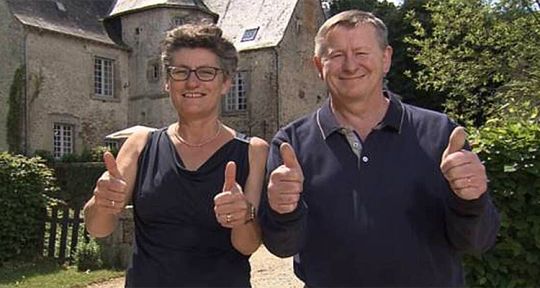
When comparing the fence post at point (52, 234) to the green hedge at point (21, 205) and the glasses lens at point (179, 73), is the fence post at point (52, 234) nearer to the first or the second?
the green hedge at point (21, 205)

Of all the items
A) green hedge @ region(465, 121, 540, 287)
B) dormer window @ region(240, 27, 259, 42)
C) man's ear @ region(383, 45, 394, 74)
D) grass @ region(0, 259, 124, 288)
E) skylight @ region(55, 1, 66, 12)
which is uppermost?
skylight @ region(55, 1, 66, 12)

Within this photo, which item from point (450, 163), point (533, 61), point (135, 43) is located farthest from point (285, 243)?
point (135, 43)

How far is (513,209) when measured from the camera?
4.81 m

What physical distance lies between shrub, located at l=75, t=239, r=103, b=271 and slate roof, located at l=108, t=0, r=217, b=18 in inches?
641

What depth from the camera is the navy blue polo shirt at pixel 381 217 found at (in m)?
2.33

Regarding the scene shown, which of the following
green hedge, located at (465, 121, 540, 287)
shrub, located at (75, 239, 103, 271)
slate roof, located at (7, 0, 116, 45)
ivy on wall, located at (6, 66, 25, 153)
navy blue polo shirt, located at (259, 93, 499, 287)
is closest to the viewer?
navy blue polo shirt, located at (259, 93, 499, 287)

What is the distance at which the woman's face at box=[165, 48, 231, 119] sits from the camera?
2.62 meters

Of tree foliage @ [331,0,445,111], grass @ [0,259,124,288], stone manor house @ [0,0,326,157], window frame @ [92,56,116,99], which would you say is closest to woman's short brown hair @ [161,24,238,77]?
grass @ [0,259,124,288]

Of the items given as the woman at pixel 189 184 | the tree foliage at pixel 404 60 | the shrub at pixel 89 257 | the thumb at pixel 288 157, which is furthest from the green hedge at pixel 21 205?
the tree foliage at pixel 404 60

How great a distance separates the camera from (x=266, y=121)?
24250 mm

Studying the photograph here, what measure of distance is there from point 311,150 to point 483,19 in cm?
1311

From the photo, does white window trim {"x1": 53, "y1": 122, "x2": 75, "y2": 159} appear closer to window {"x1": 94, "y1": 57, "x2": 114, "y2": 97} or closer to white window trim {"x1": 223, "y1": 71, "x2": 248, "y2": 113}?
window {"x1": 94, "y1": 57, "x2": 114, "y2": 97}

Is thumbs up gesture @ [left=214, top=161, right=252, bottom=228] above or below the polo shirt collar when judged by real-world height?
below

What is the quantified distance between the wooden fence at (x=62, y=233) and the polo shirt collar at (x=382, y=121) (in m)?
8.06
